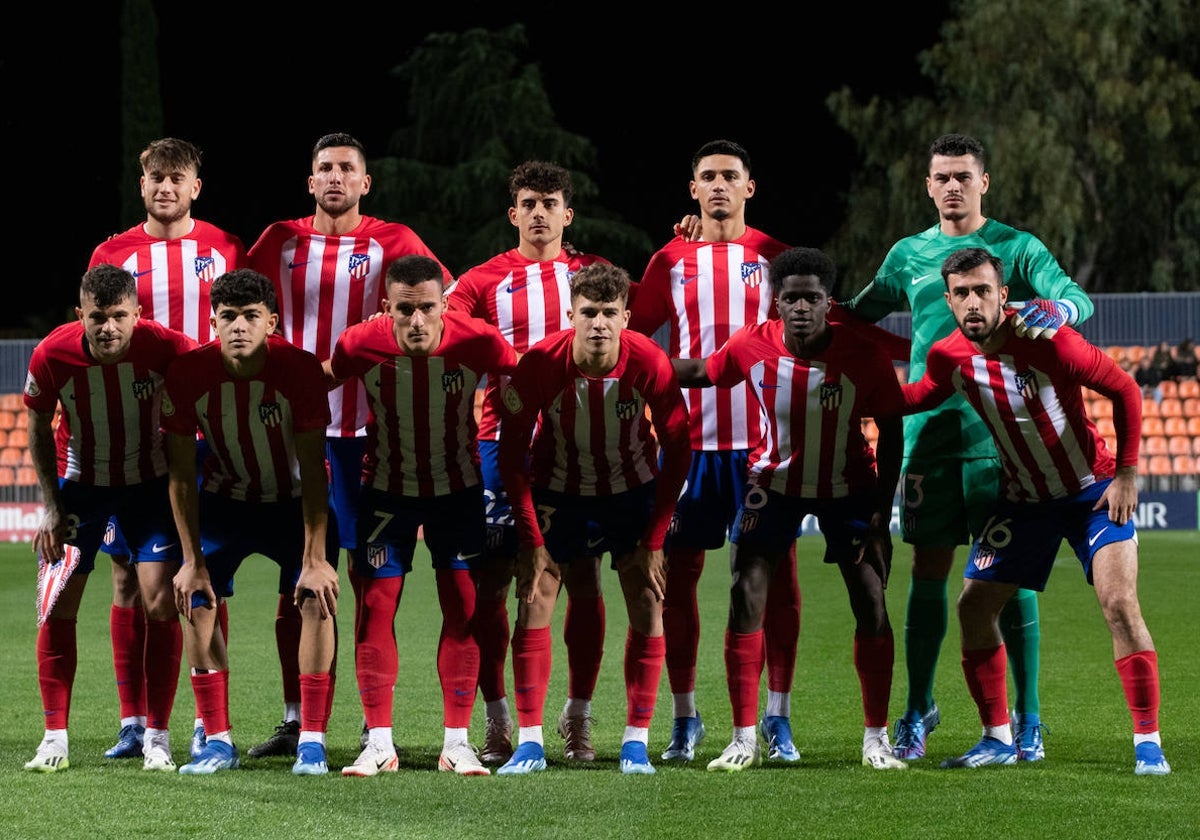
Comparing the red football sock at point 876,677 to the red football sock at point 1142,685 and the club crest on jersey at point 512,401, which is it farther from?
the club crest on jersey at point 512,401

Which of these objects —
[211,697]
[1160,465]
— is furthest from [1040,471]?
[1160,465]

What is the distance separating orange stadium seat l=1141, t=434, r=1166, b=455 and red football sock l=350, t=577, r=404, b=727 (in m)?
13.5

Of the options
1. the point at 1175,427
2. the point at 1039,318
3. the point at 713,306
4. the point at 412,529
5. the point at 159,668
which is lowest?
the point at 159,668

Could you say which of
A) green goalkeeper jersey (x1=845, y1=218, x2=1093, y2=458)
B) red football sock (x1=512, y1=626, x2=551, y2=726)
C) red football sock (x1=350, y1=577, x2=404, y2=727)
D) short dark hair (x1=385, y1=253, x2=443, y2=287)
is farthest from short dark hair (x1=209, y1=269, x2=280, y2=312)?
green goalkeeper jersey (x1=845, y1=218, x2=1093, y2=458)

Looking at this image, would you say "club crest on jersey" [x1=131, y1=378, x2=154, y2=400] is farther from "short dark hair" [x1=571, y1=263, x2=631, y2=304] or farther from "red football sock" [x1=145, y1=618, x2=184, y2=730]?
"short dark hair" [x1=571, y1=263, x2=631, y2=304]

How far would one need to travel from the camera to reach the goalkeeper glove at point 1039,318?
500cm

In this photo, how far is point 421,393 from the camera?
528cm

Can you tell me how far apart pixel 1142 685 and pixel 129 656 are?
323 centimetres

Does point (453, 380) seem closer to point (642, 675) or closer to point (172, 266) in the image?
point (642, 675)

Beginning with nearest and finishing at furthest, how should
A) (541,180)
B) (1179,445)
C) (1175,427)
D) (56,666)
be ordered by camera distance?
(56,666) < (541,180) < (1179,445) < (1175,427)

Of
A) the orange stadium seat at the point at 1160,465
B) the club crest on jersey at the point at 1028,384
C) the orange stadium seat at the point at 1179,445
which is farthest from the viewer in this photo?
the orange stadium seat at the point at 1179,445

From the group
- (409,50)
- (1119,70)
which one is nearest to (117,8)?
(409,50)

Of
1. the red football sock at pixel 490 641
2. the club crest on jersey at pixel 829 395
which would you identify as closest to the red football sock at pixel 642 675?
the red football sock at pixel 490 641

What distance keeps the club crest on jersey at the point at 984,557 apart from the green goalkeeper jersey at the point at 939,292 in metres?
0.48
